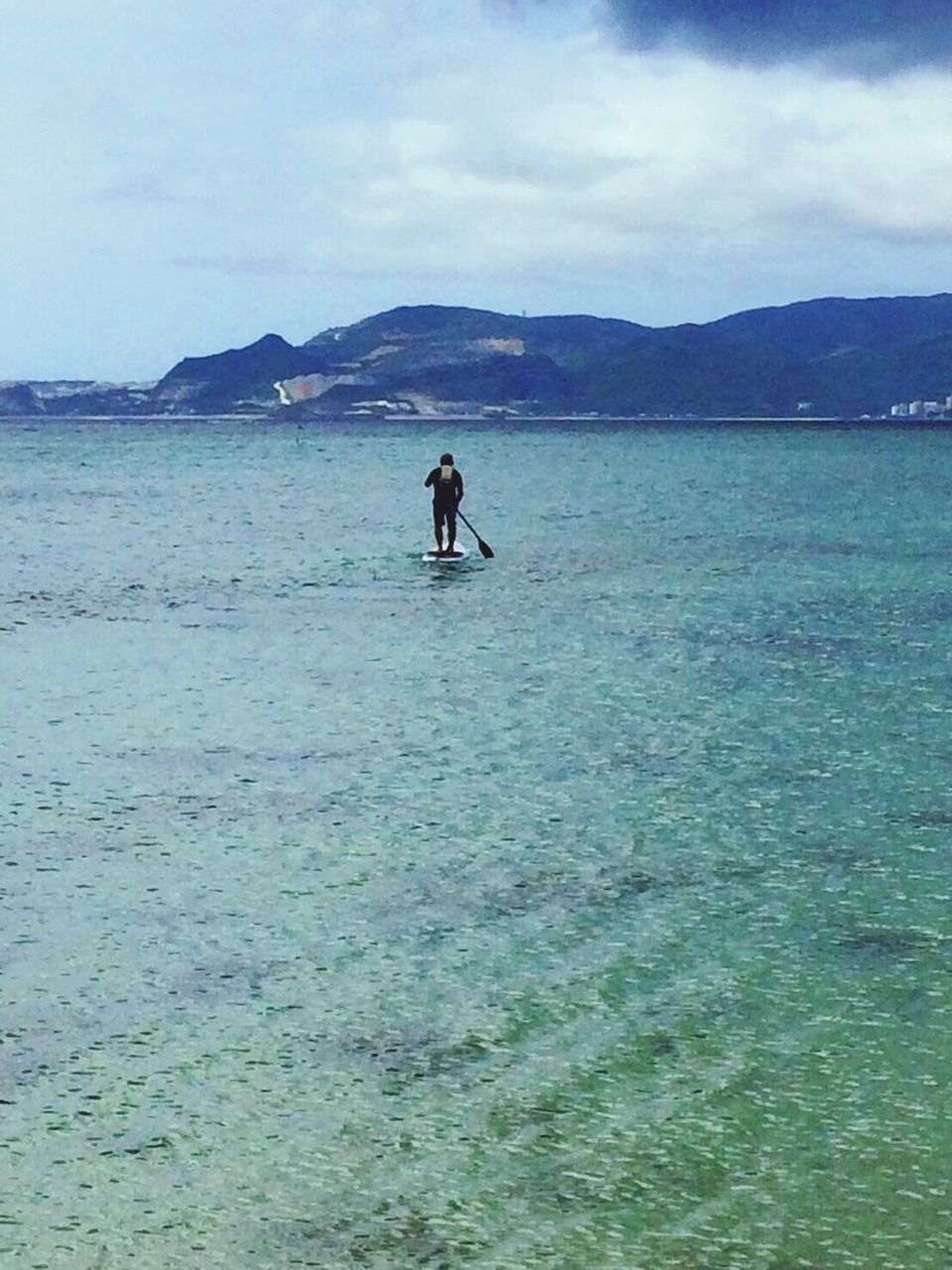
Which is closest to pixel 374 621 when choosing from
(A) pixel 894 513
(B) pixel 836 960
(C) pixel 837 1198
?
(B) pixel 836 960

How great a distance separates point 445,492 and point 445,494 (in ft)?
0.82

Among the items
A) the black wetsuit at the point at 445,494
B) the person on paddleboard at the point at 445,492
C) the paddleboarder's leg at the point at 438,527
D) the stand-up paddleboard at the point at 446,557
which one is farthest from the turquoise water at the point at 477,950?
the stand-up paddleboard at the point at 446,557

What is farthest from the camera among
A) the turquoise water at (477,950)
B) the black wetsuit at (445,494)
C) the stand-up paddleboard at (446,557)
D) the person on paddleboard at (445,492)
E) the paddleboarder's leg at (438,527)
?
the stand-up paddleboard at (446,557)

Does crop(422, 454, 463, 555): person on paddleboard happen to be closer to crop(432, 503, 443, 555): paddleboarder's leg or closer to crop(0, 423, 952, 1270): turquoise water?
crop(432, 503, 443, 555): paddleboarder's leg

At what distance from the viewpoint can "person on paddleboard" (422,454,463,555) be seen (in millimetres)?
38219

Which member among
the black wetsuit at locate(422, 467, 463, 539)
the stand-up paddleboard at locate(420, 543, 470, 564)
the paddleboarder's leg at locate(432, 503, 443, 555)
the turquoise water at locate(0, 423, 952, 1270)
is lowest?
the stand-up paddleboard at locate(420, 543, 470, 564)

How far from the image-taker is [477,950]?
11.9 meters

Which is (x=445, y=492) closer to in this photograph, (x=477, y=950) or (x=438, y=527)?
(x=438, y=527)

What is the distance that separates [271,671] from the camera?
24.9 metres

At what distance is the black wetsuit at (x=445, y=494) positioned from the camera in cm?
3859

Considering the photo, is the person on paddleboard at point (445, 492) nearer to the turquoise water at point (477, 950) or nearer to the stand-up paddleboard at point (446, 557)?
the stand-up paddleboard at point (446, 557)

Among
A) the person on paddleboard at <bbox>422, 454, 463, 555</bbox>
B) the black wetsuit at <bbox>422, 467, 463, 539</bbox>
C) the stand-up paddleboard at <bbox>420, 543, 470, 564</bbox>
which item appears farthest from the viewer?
the stand-up paddleboard at <bbox>420, 543, 470, 564</bbox>

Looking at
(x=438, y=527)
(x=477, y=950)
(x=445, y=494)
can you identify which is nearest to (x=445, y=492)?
(x=445, y=494)

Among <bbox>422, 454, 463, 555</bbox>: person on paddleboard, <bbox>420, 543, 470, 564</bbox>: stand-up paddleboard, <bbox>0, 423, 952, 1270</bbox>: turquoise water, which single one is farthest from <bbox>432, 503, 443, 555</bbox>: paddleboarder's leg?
<bbox>0, 423, 952, 1270</bbox>: turquoise water
